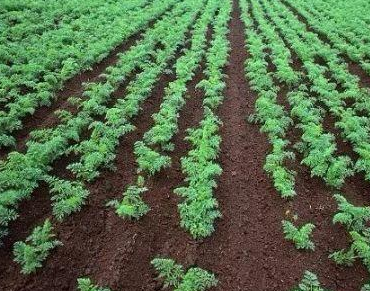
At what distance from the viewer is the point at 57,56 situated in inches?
635

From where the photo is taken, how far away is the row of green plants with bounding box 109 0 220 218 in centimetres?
937

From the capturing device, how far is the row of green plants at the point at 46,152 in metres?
8.93

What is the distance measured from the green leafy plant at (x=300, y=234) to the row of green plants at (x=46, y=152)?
15.9ft

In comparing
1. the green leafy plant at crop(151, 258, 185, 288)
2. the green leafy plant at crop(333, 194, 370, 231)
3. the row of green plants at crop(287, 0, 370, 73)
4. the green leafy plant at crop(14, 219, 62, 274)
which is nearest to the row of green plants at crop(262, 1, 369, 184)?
the row of green plants at crop(287, 0, 370, 73)

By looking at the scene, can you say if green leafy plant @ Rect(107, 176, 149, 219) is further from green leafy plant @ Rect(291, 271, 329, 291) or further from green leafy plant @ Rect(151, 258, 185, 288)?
Answer: green leafy plant @ Rect(291, 271, 329, 291)

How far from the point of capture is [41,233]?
326 inches

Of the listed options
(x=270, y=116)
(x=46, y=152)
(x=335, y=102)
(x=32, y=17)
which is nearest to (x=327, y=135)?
(x=270, y=116)

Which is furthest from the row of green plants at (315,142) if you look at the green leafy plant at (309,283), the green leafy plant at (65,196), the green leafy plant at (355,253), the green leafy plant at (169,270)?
the green leafy plant at (65,196)

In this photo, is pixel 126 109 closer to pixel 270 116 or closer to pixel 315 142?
pixel 270 116

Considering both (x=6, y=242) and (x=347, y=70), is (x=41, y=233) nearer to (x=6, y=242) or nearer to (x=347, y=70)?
(x=6, y=242)

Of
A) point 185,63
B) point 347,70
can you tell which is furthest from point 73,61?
point 347,70

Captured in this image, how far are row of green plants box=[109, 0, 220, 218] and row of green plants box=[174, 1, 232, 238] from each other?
658mm

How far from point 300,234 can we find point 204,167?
301 centimetres

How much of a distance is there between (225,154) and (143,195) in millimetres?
3117
